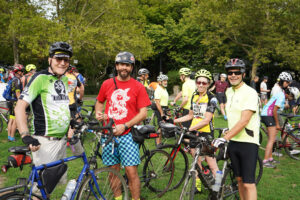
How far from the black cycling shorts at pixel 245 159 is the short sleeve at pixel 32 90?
2.50 m

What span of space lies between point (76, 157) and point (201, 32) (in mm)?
30772

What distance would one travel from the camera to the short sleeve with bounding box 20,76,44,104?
119 inches

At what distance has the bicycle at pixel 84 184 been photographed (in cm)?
277

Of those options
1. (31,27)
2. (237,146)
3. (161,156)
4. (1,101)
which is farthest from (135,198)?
(31,27)

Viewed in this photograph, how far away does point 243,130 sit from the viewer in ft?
11.8

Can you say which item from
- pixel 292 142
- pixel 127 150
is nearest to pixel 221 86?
pixel 292 142

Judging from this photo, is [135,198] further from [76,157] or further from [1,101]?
[1,101]

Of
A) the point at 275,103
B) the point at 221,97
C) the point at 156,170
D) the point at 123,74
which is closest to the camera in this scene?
the point at 123,74

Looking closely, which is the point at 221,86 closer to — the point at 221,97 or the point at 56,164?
the point at 221,97

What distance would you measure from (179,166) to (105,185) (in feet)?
6.43

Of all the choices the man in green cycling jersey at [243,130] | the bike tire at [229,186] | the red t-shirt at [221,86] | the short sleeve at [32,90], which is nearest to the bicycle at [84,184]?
the short sleeve at [32,90]

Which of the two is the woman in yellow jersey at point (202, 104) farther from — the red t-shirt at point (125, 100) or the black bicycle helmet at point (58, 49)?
the black bicycle helmet at point (58, 49)

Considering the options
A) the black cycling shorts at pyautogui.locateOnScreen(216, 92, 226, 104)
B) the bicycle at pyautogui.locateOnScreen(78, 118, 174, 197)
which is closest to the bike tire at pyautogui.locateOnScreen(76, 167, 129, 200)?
the bicycle at pyautogui.locateOnScreen(78, 118, 174, 197)

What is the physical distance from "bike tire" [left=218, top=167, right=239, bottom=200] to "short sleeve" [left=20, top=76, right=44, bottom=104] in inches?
103
